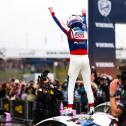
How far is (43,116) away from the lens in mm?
10188

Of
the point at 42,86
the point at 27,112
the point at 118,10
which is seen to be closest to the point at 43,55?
the point at 118,10

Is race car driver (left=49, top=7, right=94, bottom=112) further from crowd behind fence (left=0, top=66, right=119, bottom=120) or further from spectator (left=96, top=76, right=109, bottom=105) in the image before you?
spectator (left=96, top=76, right=109, bottom=105)

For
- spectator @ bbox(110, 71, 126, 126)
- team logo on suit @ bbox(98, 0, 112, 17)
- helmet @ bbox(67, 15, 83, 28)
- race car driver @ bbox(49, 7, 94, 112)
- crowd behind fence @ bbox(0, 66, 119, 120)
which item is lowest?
crowd behind fence @ bbox(0, 66, 119, 120)

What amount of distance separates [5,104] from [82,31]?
7.99 m

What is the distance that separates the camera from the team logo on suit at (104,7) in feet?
58.8

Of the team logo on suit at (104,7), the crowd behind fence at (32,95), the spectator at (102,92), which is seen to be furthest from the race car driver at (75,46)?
the team logo on suit at (104,7)

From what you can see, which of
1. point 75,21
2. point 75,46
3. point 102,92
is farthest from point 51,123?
point 102,92

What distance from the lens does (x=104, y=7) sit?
59.1 feet

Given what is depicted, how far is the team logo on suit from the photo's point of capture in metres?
17.9

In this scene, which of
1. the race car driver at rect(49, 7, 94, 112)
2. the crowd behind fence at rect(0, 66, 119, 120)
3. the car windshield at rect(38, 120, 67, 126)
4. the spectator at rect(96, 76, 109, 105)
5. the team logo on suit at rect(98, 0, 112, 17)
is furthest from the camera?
the team logo on suit at rect(98, 0, 112, 17)

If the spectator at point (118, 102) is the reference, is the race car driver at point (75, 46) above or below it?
above

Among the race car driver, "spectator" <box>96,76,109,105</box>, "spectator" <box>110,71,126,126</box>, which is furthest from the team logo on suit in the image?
"spectator" <box>110,71,126,126</box>

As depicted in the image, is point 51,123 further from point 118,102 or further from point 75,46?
point 75,46

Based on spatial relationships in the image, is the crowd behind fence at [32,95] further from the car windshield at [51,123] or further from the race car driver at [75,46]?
the car windshield at [51,123]
